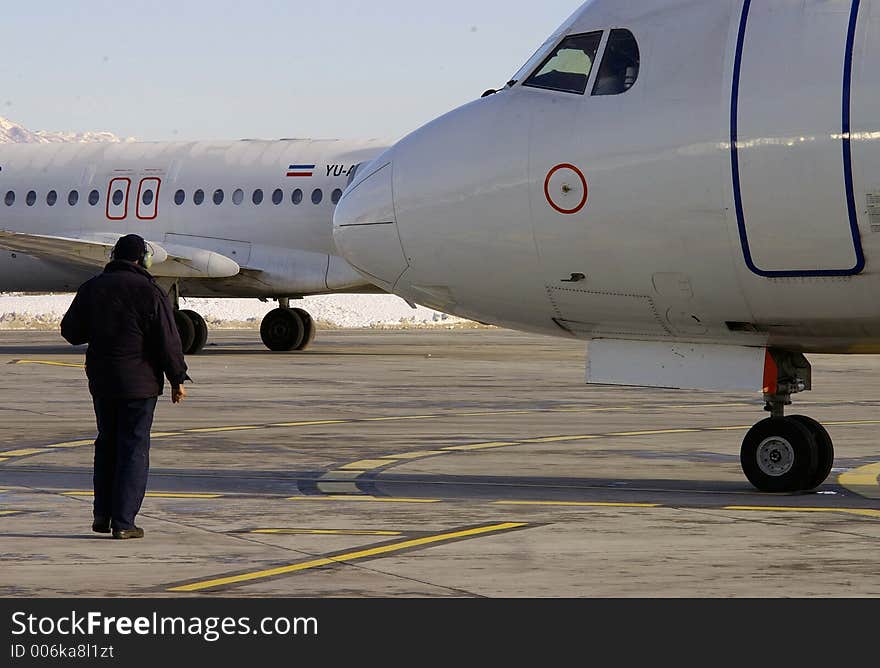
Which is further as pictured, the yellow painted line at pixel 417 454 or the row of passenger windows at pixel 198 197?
the row of passenger windows at pixel 198 197

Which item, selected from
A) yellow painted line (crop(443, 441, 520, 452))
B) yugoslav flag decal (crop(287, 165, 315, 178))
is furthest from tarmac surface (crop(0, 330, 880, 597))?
yugoslav flag decal (crop(287, 165, 315, 178))

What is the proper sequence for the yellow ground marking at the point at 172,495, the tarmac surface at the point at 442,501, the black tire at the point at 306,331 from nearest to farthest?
the tarmac surface at the point at 442,501 → the yellow ground marking at the point at 172,495 → the black tire at the point at 306,331

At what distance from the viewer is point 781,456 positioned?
41.2 ft

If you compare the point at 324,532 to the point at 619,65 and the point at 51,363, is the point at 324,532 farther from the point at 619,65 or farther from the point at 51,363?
the point at 51,363

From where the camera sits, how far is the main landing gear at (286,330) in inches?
1499

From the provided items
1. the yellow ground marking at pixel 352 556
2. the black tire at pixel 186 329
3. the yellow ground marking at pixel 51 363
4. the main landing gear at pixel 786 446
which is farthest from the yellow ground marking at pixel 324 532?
the black tire at pixel 186 329

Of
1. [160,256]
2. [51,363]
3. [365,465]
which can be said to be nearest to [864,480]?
[365,465]

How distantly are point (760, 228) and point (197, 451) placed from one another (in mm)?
6907

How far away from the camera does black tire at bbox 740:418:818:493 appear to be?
1250 cm

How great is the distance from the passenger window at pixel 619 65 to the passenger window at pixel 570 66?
117mm

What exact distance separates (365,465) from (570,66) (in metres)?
4.32

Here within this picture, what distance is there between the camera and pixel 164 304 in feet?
36.2

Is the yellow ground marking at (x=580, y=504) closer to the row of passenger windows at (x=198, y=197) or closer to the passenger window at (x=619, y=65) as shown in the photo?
the passenger window at (x=619, y=65)
